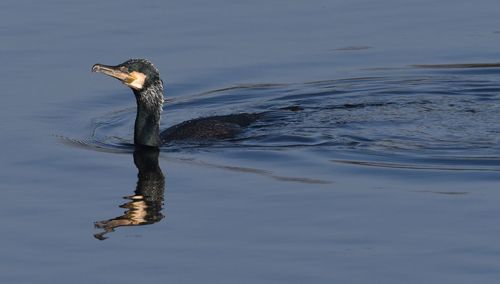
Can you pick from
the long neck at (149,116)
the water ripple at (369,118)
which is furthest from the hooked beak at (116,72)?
the water ripple at (369,118)

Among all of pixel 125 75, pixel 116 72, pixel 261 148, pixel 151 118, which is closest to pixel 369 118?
pixel 261 148

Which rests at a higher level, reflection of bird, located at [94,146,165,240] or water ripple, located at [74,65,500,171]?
water ripple, located at [74,65,500,171]

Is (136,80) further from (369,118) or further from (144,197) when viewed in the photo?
(369,118)

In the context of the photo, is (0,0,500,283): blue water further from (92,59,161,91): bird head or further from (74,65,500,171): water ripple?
(92,59,161,91): bird head

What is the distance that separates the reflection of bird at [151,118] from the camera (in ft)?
49.1

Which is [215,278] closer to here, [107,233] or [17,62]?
[107,233]

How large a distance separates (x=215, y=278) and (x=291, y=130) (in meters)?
5.51

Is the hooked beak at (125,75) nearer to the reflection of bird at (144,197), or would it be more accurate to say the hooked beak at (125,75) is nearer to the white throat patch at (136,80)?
the white throat patch at (136,80)

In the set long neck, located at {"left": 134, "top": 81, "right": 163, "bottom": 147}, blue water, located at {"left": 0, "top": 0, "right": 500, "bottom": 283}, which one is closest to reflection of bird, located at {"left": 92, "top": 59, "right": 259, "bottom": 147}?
long neck, located at {"left": 134, "top": 81, "right": 163, "bottom": 147}

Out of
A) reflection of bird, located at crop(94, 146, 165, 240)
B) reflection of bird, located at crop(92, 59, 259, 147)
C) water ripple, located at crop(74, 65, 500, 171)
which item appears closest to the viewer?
reflection of bird, located at crop(94, 146, 165, 240)

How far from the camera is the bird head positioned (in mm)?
14769

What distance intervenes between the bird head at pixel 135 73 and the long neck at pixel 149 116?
84 millimetres

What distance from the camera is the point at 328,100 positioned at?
17062 millimetres

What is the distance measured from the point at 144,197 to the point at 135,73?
252 centimetres
